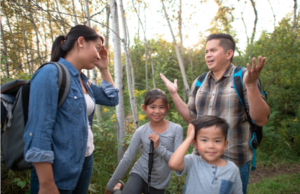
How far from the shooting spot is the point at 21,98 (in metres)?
1.19

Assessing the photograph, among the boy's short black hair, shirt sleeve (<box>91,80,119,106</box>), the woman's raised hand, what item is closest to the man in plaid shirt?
the boy's short black hair

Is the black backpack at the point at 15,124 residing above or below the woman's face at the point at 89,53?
below

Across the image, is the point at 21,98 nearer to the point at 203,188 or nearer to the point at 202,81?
the point at 203,188

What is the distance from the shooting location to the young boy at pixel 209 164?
1420 millimetres

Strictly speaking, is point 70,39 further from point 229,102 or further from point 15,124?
point 229,102

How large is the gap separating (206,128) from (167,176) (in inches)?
36.5

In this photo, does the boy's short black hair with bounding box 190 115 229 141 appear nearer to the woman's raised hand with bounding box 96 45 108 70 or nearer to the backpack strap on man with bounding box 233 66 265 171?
the backpack strap on man with bounding box 233 66 265 171

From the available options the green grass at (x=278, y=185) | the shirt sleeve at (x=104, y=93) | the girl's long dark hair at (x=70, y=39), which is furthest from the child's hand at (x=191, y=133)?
the green grass at (x=278, y=185)

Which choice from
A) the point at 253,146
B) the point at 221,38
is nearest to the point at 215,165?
the point at 253,146

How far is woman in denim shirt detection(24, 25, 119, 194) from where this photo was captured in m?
1.11

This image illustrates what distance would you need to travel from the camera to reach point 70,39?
1451mm

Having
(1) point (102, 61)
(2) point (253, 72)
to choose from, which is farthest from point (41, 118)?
(2) point (253, 72)

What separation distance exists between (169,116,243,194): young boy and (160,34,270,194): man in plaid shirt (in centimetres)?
18

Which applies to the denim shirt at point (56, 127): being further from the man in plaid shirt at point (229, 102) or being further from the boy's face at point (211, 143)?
the man in plaid shirt at point (229, 102)
